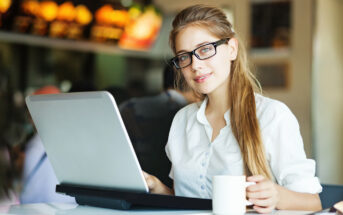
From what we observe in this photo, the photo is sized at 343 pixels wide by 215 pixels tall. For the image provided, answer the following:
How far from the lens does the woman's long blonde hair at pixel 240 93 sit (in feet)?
5.00

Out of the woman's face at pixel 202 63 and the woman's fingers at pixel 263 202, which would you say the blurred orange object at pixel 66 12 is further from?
the woman's fingers at pixel 263 202

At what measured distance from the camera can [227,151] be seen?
1623 mm

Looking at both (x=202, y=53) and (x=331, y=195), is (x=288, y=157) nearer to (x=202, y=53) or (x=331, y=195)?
(x=331, y=195)

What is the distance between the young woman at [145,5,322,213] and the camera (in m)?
1.50

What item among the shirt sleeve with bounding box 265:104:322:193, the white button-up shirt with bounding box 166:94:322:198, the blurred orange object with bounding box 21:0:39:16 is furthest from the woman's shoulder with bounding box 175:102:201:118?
the blurred orange object with bounding box 21:0:39:16

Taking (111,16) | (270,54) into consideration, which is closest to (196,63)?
(270,54)

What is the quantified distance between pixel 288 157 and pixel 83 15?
383 centimetres

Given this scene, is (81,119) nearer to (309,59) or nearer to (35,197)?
(35,197)

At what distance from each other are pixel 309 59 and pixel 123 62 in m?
2.27

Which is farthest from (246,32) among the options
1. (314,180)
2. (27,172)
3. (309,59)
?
(314,180)

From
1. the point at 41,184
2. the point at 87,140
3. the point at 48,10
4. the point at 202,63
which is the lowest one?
the point at 41,184

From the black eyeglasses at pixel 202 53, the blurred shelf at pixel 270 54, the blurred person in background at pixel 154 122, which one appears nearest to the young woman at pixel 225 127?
the black eyeglasses at pixel 202 53

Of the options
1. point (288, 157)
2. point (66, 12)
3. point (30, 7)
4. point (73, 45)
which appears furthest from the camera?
point (73, 45)

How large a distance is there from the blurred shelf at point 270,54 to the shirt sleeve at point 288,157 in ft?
8.52
